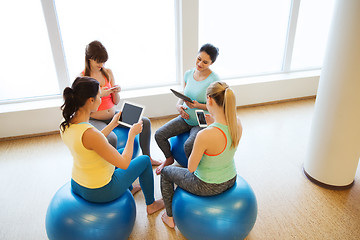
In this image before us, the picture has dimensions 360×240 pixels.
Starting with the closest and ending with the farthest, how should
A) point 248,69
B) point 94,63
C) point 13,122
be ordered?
point 94,63 → point 13,122 → point 248,69

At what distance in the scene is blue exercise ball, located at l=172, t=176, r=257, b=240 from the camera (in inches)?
74.7

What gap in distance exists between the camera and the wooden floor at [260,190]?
7.50ft

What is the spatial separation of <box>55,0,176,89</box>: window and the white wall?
30 centimetres

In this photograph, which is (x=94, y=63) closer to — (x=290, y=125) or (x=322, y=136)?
(x=322, y=136)

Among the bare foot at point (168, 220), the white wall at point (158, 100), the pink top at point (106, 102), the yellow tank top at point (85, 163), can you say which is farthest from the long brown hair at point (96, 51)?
the bare foot at point (168, 220)

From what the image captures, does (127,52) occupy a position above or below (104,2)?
below

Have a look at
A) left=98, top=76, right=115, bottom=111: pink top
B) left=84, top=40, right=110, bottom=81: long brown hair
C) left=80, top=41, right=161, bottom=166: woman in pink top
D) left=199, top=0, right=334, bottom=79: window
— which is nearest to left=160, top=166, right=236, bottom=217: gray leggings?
left=80, top=41, right=161, bottom=166: woman in pink top

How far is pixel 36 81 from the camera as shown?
3.83 meters

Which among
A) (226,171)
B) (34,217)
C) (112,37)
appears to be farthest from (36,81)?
(226,171)

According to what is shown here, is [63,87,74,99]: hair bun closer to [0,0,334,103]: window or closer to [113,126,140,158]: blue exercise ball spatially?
[113,126,140,158]: blue exercise ball

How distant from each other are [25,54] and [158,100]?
72.1 inches

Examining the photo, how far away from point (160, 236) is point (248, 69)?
3.28 m

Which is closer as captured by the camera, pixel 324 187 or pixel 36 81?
pixel 324 187

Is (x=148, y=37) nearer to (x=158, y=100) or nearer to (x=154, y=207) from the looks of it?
(x=158, y=100)
